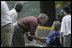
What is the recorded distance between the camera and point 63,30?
7.93m

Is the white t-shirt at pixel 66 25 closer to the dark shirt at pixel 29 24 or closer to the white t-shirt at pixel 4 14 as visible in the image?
the dark shirt at pixel 29 24

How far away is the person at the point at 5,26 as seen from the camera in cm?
657

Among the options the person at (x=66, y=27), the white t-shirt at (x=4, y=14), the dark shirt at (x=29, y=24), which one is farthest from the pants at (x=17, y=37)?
the white t-shirt at (x=4, y=14)

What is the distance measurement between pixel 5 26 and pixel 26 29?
6.89 ft

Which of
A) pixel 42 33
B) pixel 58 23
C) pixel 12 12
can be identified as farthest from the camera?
pixel 42 33

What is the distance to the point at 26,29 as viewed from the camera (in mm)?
8852

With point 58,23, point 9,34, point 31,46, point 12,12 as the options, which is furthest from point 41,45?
point 9,34

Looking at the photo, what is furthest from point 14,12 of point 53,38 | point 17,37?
point 53,38

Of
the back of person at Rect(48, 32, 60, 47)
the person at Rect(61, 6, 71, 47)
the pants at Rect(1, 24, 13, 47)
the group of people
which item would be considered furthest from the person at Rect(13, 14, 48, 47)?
the pants at Rect(1, 24, 13, 47)

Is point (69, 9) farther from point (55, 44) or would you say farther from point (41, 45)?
point (41, 45)

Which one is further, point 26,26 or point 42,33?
point 42,33

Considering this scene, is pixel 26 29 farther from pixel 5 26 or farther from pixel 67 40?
pixel 5 26

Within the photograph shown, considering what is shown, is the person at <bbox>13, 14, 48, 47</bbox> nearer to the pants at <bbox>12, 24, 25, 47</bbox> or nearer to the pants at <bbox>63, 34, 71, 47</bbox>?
the pants at <bbox>12, 24, 25, 47</bbox>

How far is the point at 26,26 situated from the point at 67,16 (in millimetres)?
1373
